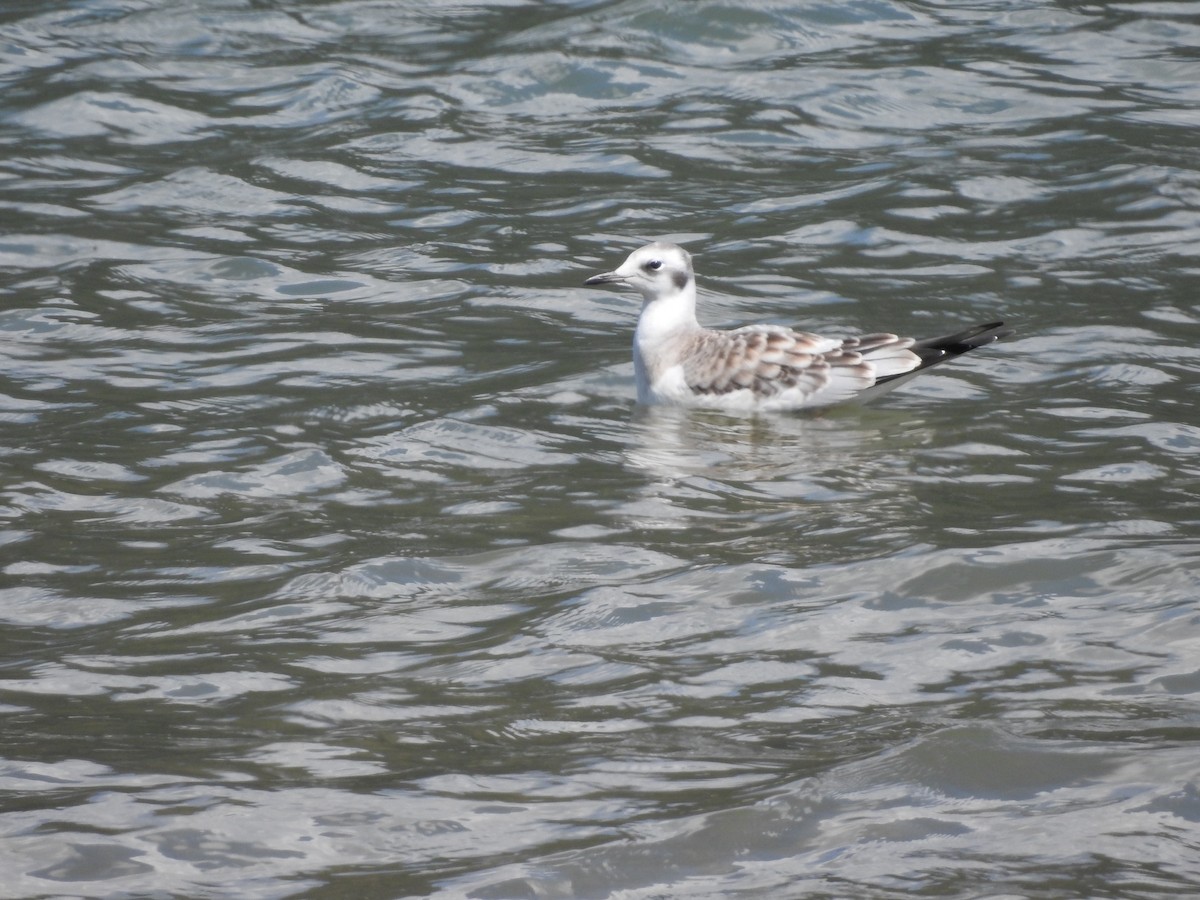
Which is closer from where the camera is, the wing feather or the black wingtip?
the black wingtip

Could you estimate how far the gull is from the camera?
9414 millimetres

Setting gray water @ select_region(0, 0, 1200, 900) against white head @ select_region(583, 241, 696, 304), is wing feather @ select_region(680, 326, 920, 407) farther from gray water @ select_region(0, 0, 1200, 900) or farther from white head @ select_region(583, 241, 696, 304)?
white head @ select_region(583, 241, 696, 304)

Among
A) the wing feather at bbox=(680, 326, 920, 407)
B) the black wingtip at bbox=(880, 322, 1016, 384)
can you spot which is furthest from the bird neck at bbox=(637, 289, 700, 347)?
the black wingtip at bbox=(880, 322, 1016, 384)

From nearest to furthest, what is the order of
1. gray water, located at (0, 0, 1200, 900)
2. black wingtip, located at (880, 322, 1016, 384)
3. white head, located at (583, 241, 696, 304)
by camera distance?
gray water, located at (0, 0, 1200, 900)
black wingtip, located at (880, 322, 1016, 384)
white head, located at (583, 241, 696, 304)

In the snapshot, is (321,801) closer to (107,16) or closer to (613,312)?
(613,312)

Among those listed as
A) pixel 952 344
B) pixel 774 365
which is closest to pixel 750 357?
pixel 774 365

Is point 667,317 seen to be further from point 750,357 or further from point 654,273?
point 750,357

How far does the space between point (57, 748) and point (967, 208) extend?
8.99 m

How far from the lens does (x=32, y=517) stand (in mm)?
7652

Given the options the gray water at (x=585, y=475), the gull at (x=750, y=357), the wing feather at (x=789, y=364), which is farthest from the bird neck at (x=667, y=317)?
the gray water at (x=585, y=475)

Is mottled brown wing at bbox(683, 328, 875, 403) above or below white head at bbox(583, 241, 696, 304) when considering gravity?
below

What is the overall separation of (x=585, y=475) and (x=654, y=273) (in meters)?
2.31

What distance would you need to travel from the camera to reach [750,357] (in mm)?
9734

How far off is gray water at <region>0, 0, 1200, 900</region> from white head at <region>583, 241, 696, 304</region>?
1.89ft
